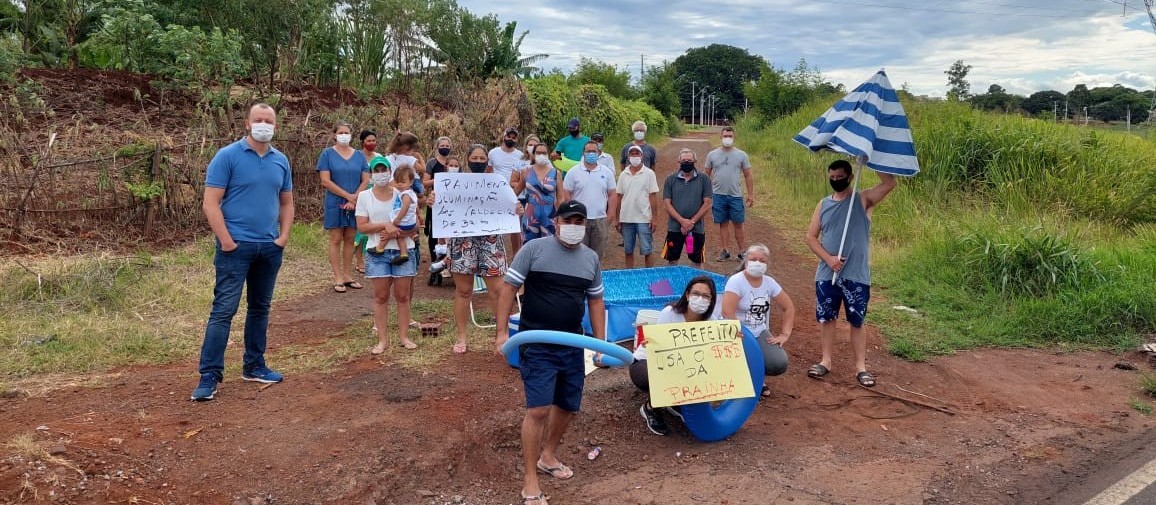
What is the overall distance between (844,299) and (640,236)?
3.04m

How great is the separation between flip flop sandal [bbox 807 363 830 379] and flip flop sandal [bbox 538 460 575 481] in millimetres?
2506

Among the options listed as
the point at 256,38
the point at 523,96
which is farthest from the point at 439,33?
the point at 256,38

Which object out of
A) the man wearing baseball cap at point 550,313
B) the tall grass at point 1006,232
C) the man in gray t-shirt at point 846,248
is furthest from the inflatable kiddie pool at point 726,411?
the tall grass at point 1006,232

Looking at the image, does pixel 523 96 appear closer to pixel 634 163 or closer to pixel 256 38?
pixel 256 38

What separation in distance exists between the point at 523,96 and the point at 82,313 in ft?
41.4

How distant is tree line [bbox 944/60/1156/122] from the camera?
731 inches

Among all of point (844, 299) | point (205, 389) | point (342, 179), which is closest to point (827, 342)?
point (844, 299)

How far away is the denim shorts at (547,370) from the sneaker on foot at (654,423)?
1155 millimetres

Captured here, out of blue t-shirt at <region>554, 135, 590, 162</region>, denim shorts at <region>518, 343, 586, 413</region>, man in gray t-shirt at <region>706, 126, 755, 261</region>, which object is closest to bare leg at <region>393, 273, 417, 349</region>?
denim shorts at <region>518, 343, 586, 413</region>

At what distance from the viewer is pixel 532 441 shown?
13.5 feet

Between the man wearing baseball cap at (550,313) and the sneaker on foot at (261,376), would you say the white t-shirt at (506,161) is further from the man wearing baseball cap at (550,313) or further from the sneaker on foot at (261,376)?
the man wearing baseball cap at (550,313)

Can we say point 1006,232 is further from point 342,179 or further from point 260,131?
point 260,131

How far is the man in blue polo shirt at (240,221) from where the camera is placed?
492cm

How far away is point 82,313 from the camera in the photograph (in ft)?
22.2
